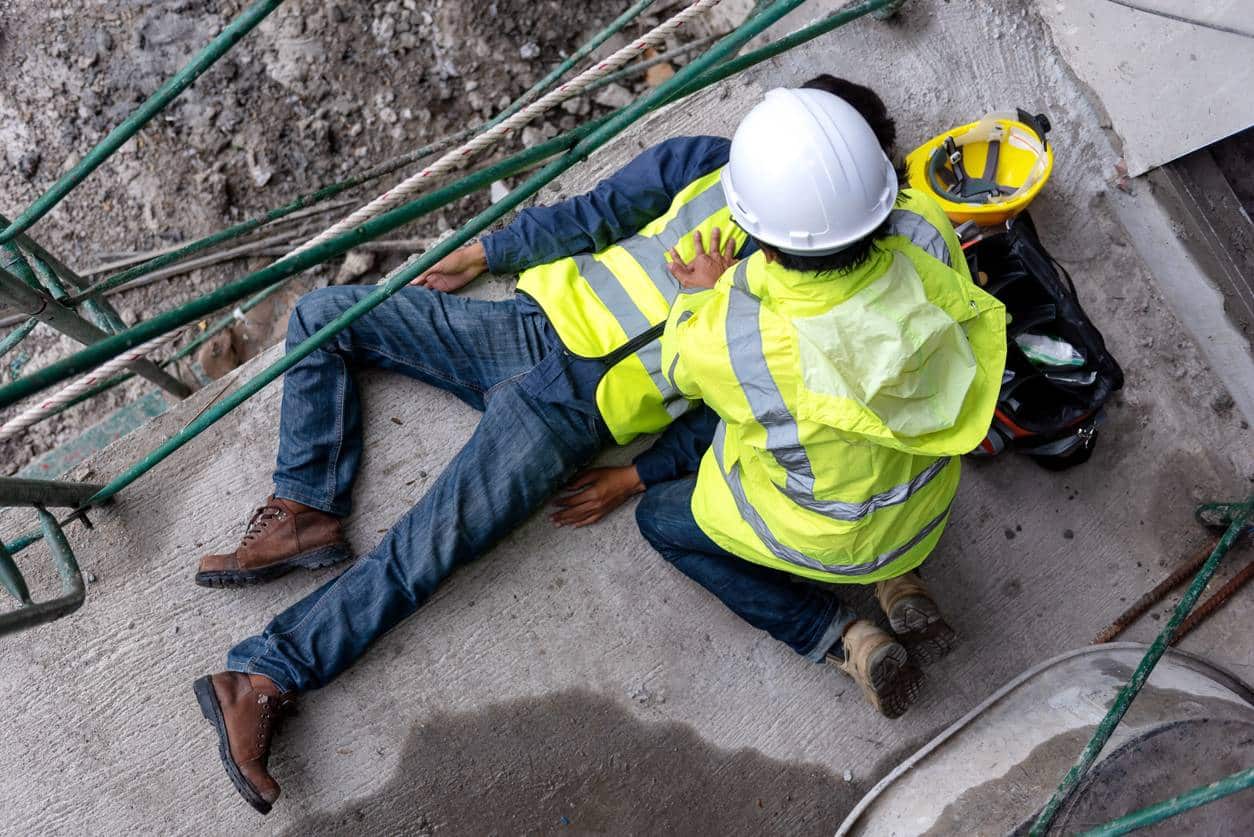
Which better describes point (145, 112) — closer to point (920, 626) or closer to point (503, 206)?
point (503, 206)

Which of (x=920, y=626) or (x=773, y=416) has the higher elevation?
(x=773, y=416)

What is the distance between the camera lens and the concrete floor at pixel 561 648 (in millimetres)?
2576

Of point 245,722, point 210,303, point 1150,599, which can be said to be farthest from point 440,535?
point 1150,599

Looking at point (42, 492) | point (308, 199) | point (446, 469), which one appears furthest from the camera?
point (308, 199)

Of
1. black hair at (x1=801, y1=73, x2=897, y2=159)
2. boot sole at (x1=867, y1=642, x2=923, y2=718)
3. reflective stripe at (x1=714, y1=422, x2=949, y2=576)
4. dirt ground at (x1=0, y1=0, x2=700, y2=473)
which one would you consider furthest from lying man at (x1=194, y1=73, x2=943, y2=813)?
dirt ground at (x1=0, y1=0, x2=700, y2=473)

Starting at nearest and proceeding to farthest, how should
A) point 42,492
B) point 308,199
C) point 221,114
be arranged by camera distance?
1. point 42,492
2. point 308,199
3. point 221,114

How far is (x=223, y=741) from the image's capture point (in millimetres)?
2410

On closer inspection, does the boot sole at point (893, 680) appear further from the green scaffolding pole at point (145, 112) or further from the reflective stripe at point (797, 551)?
the green scaffolding pole at point (145, 112)

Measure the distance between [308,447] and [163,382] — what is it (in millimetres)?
769

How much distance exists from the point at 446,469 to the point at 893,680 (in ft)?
4.65

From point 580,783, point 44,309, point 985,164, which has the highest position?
point 44,309

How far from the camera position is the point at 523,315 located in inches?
106

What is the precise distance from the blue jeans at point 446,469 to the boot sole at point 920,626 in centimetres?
99

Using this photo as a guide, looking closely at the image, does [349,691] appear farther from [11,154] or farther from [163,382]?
[11,154]
